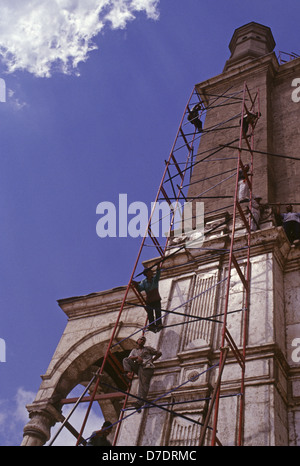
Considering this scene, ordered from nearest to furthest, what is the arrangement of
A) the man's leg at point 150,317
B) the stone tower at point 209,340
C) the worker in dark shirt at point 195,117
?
the stone tower at point 209,340
the man's leg at point 150,317
the worker in dark shirt at point 195,117

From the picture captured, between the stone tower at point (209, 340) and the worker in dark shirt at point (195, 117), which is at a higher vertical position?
the worker in dark shirt at point (195, 117)

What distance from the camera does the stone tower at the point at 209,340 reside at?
8273 millimetres

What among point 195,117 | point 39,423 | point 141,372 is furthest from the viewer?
point 195,117

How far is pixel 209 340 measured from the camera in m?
9.72

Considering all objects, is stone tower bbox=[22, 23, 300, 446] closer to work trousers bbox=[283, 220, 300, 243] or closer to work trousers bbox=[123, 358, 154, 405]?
work trousers bbox=[123, 358, 154, 405]

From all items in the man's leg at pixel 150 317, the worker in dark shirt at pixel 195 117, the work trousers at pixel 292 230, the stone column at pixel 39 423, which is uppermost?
the worker in dark shirt at pixel 195 117

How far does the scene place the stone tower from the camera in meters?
8.27

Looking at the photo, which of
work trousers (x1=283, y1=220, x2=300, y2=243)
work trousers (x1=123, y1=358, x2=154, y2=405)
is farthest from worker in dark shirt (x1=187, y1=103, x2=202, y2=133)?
work trousers (x1=123, y1=358, x2=154, y2=405)

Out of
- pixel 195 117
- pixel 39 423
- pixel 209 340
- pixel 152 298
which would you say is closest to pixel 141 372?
pixel 209 340

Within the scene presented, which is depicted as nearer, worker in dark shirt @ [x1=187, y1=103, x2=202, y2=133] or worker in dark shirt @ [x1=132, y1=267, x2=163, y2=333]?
worker in dark shirt @ [x1=132, y1=267, x2=163, y2=333]

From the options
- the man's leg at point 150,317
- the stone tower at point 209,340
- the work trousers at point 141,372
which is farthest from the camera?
the man's leg at point 150,317

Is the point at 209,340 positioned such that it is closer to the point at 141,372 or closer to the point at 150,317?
the point at 141,372

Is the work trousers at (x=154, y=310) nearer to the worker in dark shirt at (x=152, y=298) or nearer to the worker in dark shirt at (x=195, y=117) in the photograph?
the worker in dark shirt at (x=152, y=298)

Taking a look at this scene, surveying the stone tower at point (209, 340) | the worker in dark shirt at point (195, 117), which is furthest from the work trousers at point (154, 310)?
the worker in dark shirt at point (195, 117)
